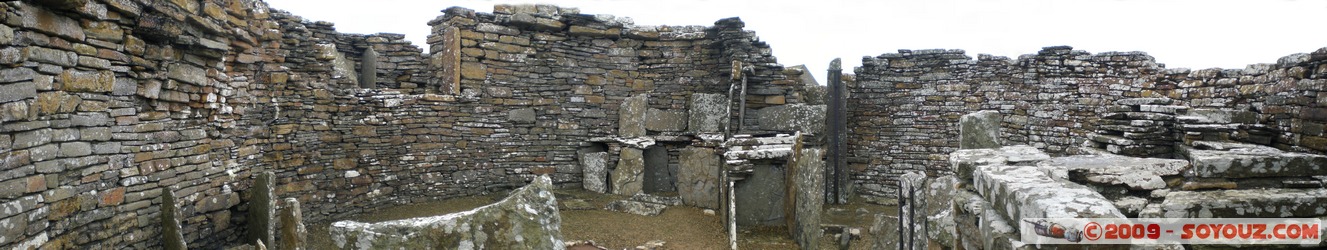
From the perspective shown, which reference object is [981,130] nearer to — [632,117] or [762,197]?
[762,197]

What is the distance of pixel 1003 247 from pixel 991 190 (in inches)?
28.6

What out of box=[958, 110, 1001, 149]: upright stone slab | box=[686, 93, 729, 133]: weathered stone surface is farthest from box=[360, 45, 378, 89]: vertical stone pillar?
box=[958, 110, 1001, 149]: upright stone slab

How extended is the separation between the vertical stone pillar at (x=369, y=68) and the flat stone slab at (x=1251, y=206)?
11.1 m

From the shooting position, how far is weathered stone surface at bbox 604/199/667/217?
38.1 feet

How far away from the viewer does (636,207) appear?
11.7m

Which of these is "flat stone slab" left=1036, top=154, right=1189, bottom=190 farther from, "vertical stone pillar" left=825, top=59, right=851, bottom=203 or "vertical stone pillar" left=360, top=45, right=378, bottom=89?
"vertical stone pillar" left=360, top=45, right=378, bottom=89

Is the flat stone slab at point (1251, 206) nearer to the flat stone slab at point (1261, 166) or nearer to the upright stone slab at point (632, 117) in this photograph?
the flat stone slab at point (1261, 166)

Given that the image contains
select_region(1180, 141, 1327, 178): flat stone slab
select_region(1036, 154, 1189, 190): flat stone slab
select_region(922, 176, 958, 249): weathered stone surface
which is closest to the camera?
select_region(1180, 141, 1327, 178): flat stone slab

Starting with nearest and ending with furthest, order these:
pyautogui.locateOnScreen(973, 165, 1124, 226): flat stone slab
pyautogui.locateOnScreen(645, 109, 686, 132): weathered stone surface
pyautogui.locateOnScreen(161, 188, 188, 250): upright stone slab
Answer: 1. pyautogui.locateOnScreen(973, 165, 1124, 226): flat stone slab
2. pyautogui.locateOnScreen(161, 188, 188, 250): upright stone slab
3. pyautogui.locateOnScreen(645, 109, 686, 132): weathered stone surface

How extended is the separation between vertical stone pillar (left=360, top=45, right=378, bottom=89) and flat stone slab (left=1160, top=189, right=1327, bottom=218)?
36.4 feet

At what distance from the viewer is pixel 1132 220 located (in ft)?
10.2

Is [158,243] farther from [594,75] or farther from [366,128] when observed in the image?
[594,75]

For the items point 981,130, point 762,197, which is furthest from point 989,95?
point 981,130

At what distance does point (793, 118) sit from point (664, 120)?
7.21 feet
